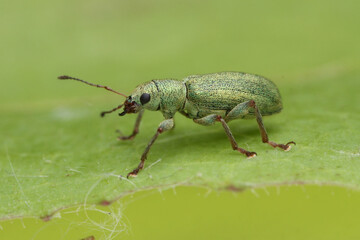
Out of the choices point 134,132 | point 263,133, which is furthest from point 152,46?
point 263,133

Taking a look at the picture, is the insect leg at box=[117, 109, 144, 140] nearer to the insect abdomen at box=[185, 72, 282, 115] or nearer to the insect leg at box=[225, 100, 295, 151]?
the insect abdomen at box=[185, 72, 282, 115]

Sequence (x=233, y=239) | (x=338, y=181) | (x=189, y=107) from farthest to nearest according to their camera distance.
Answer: (x=189, y=107)
(x=338, y=181)
(x=233, y=239)

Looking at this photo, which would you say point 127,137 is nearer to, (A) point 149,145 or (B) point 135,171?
(A) point 149,145

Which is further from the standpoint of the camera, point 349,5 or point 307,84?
point 349,5

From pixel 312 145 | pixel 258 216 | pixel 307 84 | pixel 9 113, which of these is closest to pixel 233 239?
pixel 258 216

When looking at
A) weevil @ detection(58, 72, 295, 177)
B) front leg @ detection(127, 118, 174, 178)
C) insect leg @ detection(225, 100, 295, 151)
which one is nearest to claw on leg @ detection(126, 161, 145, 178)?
front leg @ detection(127, 118, 174, 178)

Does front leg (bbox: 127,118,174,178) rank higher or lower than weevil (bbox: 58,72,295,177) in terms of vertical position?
lower

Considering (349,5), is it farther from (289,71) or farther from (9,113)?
(9,113)
